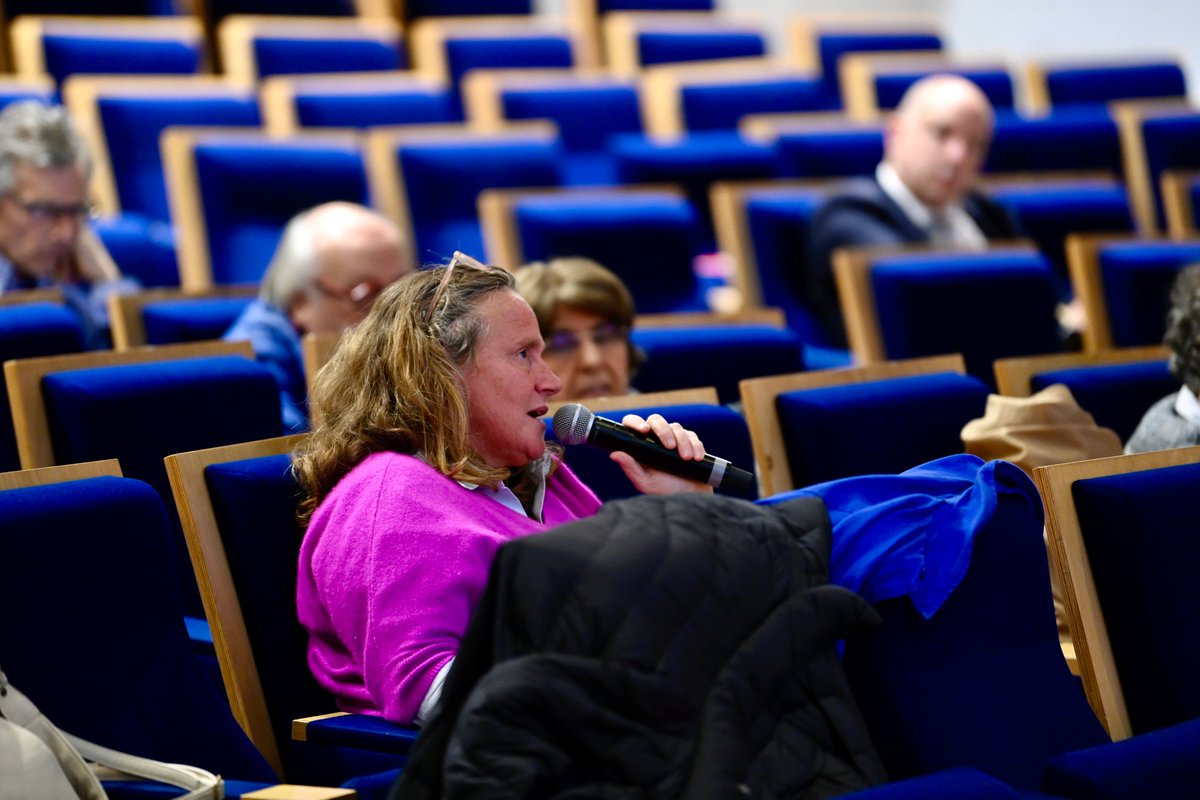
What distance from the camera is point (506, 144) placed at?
230 cm

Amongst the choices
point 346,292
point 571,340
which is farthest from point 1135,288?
point 346,292

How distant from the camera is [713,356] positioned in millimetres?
1592

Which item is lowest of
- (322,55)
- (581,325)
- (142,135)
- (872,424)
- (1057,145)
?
(872,424)

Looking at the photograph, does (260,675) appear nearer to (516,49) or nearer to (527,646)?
(527,646)

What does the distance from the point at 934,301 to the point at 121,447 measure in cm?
95

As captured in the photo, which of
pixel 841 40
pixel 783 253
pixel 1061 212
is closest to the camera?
pixel 783 253

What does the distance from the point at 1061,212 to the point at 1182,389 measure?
1.17 meters

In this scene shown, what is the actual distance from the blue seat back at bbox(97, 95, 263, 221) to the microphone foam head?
4.93ft

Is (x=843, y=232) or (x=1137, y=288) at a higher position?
(x=843, y=232)

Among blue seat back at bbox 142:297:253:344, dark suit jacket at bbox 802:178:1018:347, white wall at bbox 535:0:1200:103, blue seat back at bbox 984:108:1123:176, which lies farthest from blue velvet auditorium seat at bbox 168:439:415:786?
white wall at bbox 535:0:1200:103

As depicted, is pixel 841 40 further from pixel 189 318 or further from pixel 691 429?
pixel 691 429

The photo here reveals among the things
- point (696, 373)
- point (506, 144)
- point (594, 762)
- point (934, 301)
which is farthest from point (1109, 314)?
point (594, 762)

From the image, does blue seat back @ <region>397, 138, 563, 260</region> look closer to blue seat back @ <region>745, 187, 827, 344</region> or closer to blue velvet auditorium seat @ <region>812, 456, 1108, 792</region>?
blue seat back @ <region>745, 187, 827, 344</region>

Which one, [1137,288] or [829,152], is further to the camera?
[829,152]
